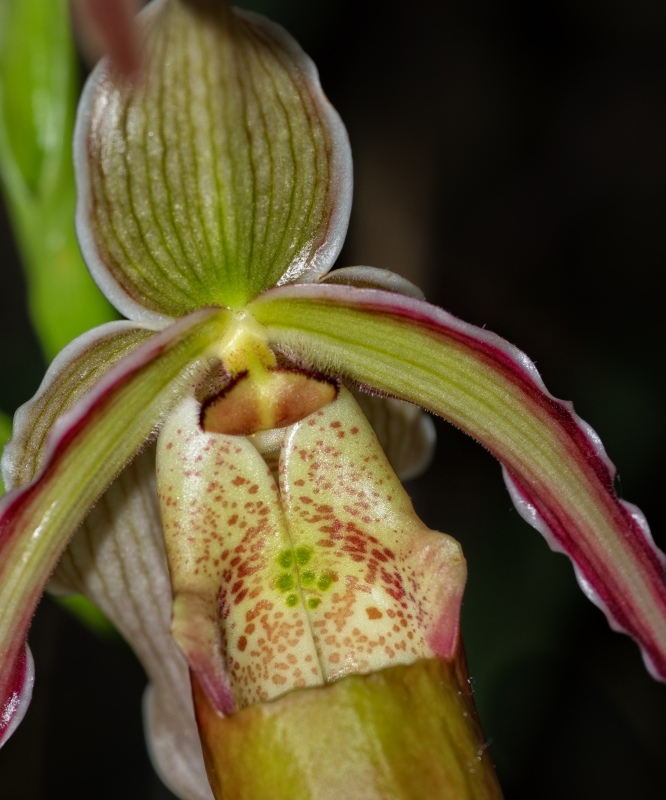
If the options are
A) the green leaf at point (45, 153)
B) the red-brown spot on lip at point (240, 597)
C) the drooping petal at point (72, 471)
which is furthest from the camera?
the green leaf at point (45, 153)

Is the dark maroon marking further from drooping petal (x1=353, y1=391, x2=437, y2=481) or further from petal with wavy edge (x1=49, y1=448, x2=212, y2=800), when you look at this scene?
petal with wavy edge (x1=49, y1=448, x2=212, y2=800)

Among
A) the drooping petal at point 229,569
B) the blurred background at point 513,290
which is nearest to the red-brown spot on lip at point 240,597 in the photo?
the drooping petal at point 229,569

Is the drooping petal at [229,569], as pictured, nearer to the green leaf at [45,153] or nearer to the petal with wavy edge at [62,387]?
the petal with wavy edge at [62,387]

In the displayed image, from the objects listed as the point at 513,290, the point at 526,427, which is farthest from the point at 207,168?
the point at 513,290

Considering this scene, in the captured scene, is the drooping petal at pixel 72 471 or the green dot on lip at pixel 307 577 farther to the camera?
the green dot on lip at pixel 307 577

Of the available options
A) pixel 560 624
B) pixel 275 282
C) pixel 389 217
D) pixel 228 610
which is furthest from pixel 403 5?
pixel 228 610

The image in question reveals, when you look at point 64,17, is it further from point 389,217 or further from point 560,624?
point 389,217

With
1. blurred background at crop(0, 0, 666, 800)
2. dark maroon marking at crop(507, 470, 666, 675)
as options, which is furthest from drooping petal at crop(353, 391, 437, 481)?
blurred background at crop(0, 0, 666, 800)
